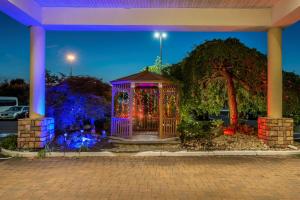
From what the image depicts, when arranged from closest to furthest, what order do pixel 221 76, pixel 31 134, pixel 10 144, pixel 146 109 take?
pixel 31 134
pixel 10 144
pixel 221 76
pixel 146 109

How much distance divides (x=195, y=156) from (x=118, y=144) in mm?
3065

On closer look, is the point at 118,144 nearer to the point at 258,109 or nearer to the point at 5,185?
the point at 5,185

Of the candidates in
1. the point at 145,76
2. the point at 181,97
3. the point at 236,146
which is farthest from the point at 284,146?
the point at 145,76

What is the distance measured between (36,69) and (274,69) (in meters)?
8.28

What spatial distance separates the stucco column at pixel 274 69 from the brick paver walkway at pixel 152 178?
2328 mm

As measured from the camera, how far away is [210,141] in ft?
38.1

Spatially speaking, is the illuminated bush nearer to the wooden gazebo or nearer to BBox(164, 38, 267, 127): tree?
the wooden gazebo

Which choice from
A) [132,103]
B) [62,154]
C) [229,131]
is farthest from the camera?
[229,131]

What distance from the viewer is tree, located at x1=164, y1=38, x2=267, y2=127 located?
13.5 meters

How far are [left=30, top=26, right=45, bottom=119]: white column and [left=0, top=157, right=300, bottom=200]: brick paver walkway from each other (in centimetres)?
251

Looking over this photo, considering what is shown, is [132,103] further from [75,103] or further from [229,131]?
[229,131]

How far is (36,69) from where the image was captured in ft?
38.8

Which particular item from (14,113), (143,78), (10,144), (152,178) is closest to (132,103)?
(143,78)

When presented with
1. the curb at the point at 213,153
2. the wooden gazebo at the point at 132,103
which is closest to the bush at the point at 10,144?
the wooden gazebo at the point at 132,103
